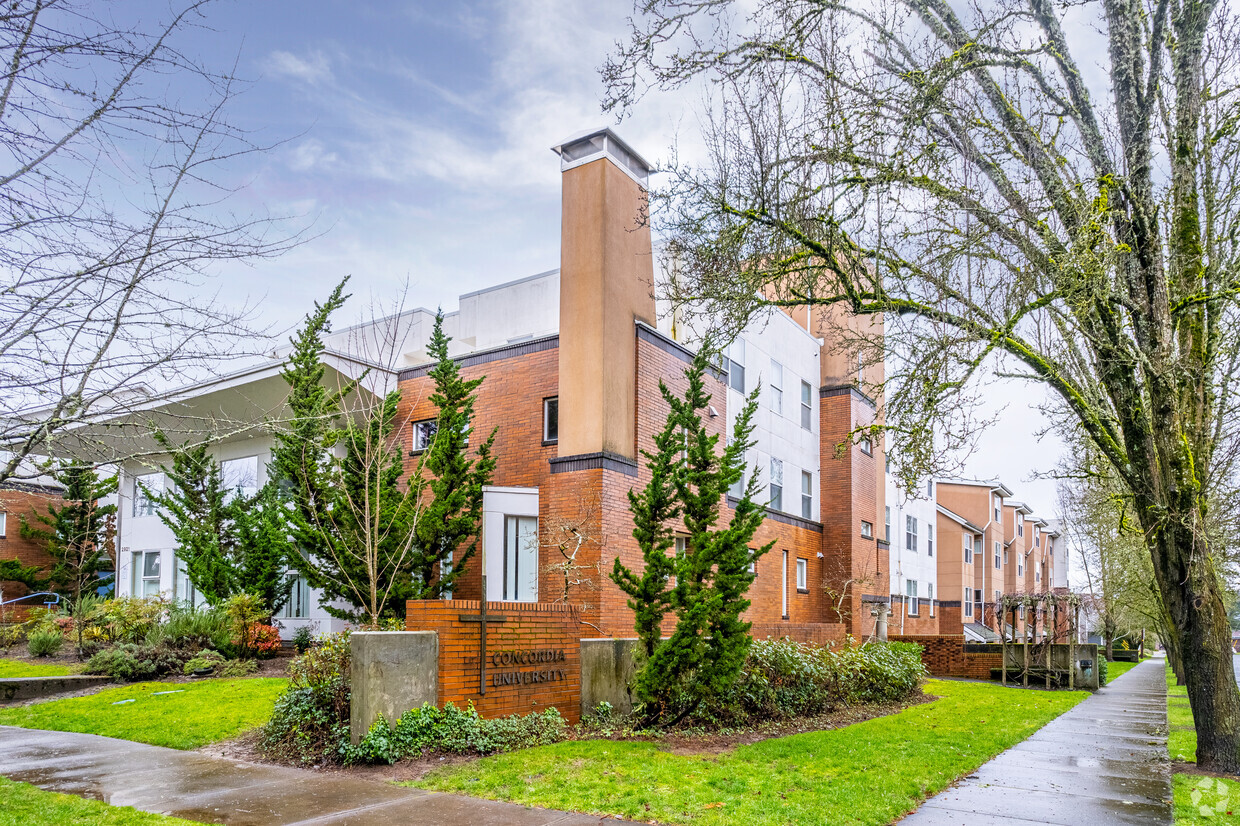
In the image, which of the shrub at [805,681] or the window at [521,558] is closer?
the shrub at [805,681]

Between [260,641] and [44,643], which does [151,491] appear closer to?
[44,643]

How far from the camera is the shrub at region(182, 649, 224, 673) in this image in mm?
16891

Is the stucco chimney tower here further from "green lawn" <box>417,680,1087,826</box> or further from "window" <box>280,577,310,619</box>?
"window" <box>280,577,310,619</box>

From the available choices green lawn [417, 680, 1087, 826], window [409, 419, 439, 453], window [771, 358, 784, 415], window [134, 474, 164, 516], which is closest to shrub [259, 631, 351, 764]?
green lawn [417, 680, 1087, 826]

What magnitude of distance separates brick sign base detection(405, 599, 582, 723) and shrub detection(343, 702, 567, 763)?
0.22 metres

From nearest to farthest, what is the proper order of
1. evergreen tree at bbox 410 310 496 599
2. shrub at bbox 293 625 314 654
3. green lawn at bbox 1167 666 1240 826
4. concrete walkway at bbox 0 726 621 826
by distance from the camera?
green lawn at bbox 1167 666 1240 826 < concrete walkway at bbox 0 726 621 826 < evergreen tree at bbox 410 310 496 599 < shrub at bbox 293 625 314 654

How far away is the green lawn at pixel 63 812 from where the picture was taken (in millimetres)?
7059

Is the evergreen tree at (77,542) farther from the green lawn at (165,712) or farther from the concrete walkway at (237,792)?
the concrete walkway at (237,792)

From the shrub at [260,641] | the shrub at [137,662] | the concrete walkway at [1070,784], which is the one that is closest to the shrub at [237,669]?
the shrub at [137,662]

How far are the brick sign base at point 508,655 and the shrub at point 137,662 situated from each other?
858cm

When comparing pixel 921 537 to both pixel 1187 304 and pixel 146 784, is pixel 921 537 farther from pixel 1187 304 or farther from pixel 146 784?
pixel 146 784

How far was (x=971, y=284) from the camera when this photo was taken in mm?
11266

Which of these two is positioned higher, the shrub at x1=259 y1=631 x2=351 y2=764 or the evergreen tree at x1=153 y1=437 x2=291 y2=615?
the evergreen tree at x1=153 y1=437 x2=291 y2=615

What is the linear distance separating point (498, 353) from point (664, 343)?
12.3ft
